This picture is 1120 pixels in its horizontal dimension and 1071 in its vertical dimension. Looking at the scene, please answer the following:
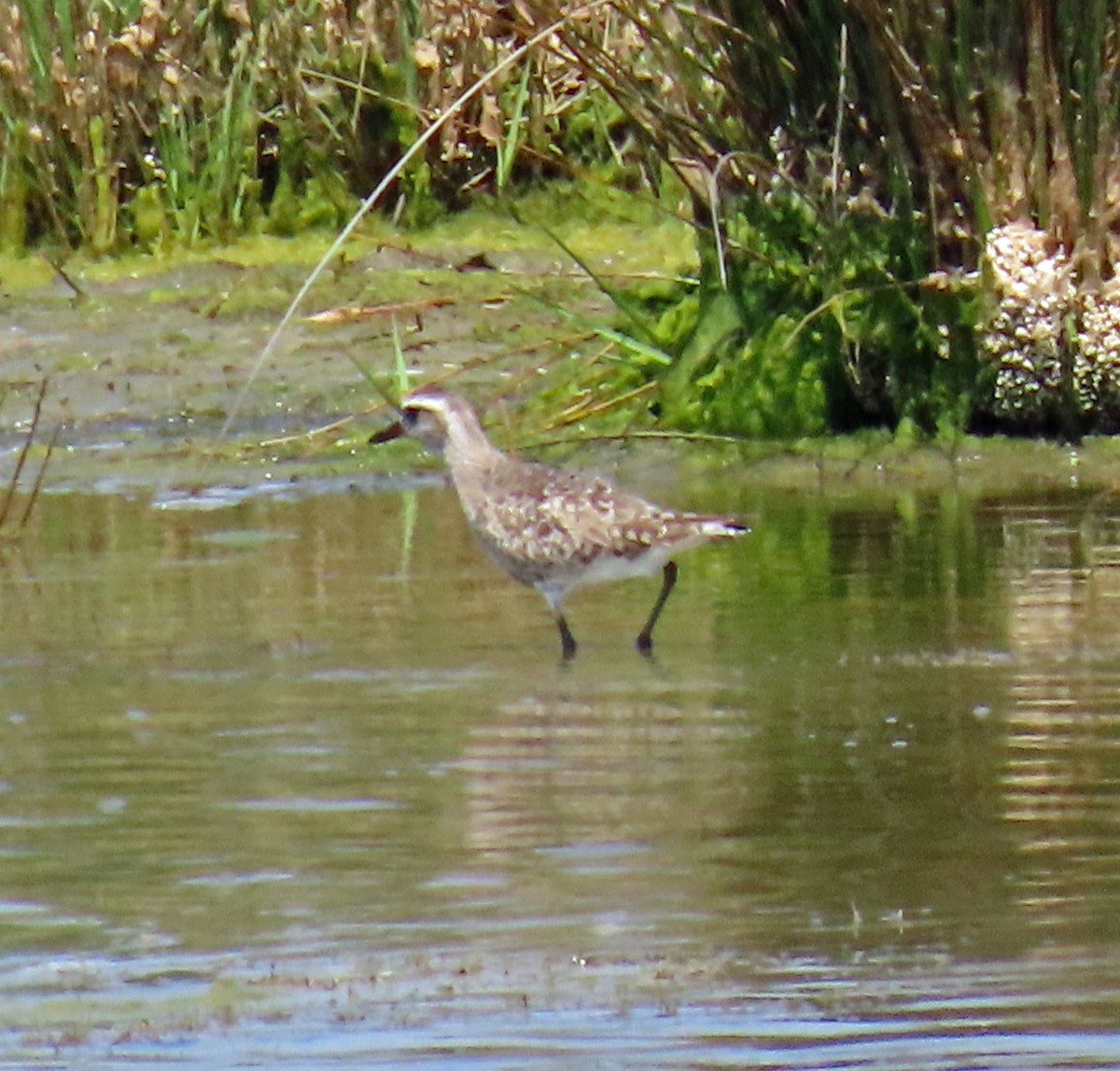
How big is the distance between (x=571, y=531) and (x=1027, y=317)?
2576mm

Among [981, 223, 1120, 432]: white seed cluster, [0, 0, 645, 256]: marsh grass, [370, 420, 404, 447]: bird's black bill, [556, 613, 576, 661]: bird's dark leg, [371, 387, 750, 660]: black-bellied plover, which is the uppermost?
[0, 0, 645, 256]: marsh grass

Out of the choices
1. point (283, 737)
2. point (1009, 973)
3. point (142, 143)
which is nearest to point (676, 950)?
point (1009, 973)

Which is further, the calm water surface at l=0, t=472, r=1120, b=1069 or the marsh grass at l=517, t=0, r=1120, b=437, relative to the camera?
the marsh grass at l=517, t=0, r=1120, b=437

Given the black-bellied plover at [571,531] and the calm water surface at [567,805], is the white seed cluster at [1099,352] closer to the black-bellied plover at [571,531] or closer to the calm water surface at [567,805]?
the calm water surface at [567,805]

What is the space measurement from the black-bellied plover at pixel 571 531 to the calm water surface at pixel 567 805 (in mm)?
124

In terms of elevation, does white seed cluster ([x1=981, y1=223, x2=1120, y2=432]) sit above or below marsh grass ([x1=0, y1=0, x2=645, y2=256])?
below

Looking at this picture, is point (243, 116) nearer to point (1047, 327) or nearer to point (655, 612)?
point (1047, 327)

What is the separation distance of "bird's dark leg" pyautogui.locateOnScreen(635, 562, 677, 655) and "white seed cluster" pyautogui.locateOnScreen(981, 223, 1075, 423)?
234 cm

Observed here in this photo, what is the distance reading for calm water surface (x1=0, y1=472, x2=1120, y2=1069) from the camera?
402 cm

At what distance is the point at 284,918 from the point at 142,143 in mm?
8968

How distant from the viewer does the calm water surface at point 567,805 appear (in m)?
4.02

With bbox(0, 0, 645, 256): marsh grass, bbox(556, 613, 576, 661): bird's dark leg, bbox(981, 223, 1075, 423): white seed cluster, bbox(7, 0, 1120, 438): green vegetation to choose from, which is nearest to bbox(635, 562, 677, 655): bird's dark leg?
bbox(556, 613, 576, 661): bird's dark leg

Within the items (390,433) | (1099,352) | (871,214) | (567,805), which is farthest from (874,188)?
(567,805)

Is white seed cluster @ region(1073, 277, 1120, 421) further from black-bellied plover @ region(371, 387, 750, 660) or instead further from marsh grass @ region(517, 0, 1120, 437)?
black-bellied plover @ region(371, 387, 750, 660)
